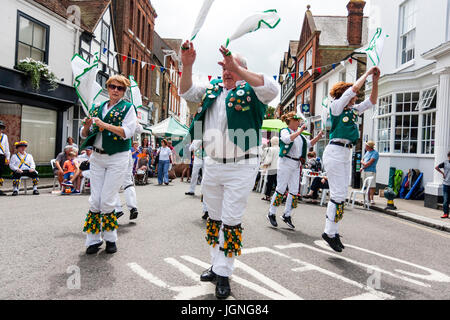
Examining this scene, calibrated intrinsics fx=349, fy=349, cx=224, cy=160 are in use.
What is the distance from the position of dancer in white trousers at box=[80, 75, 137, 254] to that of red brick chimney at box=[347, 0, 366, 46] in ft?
78.3

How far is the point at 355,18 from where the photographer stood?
941 inches

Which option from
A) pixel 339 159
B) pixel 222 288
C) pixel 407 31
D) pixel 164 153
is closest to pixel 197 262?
pixel 222 288

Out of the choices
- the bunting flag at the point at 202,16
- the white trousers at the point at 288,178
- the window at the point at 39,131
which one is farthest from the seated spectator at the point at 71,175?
the bunting flag at the point at 202,16

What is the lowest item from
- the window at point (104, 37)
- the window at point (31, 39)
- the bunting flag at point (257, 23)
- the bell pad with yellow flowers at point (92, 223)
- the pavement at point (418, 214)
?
the pavement at point (418, 214)

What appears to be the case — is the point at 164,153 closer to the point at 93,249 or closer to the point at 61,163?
the point at 61,163

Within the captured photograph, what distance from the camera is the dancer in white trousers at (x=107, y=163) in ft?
13.0

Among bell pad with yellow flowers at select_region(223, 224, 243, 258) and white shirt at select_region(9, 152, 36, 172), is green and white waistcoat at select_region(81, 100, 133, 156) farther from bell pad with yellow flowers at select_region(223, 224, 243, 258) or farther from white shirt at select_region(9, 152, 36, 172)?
white shirt at select_region(9, 152, 36, 172)

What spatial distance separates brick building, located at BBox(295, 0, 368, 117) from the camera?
24.1 meters

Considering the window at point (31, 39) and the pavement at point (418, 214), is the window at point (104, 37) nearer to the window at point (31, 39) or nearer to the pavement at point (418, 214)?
the window at point (31, 39)

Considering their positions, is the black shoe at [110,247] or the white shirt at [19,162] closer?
the black shoe at [110,247]

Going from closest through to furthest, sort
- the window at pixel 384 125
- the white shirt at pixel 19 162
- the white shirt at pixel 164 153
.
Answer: the white shirt at pixel 19 162 → the window at pixel 384 125 → the white shirt at pixel 164 153

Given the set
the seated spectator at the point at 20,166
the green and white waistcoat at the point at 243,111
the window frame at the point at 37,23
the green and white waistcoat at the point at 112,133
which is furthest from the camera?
the window frame at the point at 37,23

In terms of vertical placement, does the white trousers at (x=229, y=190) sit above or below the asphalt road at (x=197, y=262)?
above

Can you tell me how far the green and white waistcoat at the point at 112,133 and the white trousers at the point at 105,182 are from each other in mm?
90
